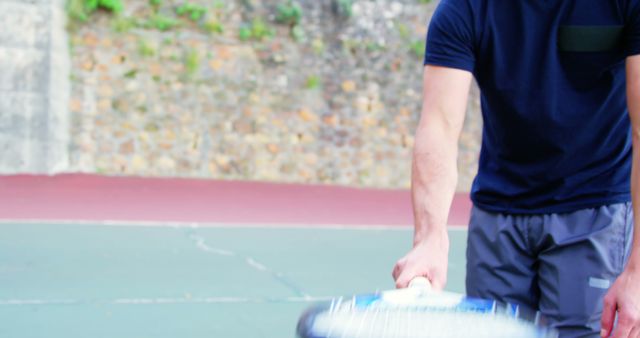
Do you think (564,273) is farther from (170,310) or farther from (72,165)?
(72,165)

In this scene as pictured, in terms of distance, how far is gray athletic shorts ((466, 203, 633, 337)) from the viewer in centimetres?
235

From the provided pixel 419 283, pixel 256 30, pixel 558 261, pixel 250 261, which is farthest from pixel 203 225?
pixel 419 283

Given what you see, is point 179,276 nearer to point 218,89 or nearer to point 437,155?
point 437,155

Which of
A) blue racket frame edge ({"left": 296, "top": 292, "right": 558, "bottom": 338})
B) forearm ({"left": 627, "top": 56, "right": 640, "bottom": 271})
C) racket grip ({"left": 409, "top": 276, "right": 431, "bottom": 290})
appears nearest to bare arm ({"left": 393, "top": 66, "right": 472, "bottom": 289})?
racket grip ({"left": 409, "top": 276, "right": 431, "bottom": 290})

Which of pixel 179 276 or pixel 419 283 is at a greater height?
pixel 419 283

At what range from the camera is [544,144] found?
2.38 m

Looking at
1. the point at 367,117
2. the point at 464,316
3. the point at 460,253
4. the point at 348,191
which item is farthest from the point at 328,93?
the point at 464,316

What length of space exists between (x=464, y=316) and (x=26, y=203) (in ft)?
30.5

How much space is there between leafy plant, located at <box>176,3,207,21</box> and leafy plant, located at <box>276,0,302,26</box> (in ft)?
3.94

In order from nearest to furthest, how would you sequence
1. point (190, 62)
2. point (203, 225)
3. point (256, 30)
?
point (203, 225)
point (190, 62)
point (256, 30)

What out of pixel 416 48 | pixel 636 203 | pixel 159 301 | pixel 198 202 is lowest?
pixel 198 202

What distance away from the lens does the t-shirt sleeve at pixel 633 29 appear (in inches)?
83.4

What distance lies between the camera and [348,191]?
43.5 ft

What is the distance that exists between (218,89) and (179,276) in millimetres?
7306
